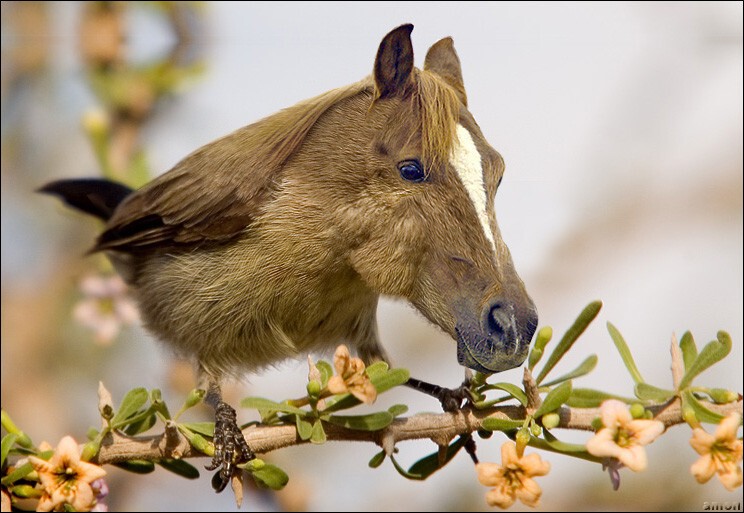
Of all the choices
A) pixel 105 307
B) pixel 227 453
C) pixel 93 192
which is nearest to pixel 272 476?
pixel 227 453

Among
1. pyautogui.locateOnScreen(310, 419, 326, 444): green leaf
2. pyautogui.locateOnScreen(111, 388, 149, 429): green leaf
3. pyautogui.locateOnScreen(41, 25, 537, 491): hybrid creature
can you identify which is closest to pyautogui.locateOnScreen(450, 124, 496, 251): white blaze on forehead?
pyautogui.locateOnScreen(41, 25, 537, 491): hybrid creature

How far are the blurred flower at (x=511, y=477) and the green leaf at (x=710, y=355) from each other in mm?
282

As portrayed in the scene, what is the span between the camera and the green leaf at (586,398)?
56.7 inches

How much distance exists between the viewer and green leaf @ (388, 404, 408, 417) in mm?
1503

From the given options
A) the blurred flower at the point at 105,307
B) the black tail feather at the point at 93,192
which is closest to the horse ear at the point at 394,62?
the black tail feather at the point at 93,192

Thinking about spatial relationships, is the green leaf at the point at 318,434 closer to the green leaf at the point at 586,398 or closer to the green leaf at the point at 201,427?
the green leaf at the point at 201,427

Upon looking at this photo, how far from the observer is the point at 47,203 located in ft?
12.1

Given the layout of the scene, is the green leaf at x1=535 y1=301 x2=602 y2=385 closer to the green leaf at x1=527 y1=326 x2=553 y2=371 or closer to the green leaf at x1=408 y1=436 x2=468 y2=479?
the green leaf at x1=527 y1=326 x2=553 y2=371

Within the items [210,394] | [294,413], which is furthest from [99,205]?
[294,413]

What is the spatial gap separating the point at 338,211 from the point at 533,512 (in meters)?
2.21

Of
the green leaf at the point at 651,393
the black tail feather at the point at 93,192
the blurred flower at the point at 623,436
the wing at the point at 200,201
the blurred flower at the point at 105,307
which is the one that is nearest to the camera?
the blurred flower at the point at 623,436

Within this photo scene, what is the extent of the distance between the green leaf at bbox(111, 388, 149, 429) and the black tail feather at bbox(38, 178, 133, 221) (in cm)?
136

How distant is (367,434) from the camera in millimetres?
1557

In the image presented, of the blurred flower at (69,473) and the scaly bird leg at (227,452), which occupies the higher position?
the blurred flower at (69,473)
